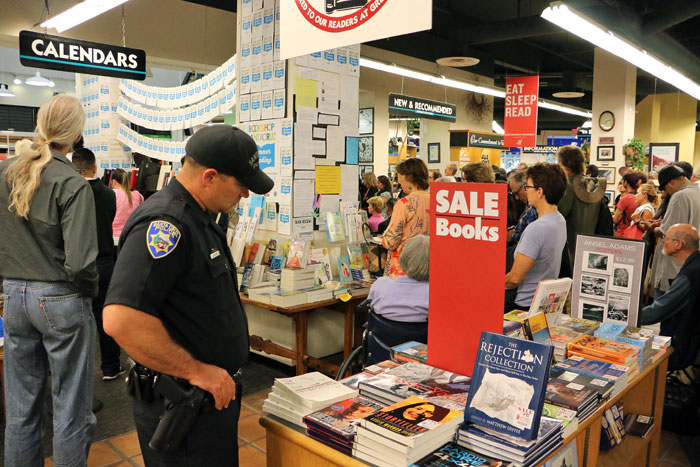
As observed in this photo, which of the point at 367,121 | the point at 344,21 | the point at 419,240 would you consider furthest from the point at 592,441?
the point at 367,121

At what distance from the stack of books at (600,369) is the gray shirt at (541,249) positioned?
876 millimetres

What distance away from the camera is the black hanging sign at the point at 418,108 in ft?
30.1

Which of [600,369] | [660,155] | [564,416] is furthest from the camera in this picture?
[660,155]

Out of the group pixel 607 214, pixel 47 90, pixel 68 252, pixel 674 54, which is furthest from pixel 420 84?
pixel 47 90

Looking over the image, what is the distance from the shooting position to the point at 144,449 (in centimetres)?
175

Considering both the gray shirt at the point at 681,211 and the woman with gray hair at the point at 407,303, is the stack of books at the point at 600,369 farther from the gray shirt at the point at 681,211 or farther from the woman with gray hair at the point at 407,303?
the gray shirt at the point at 681,211

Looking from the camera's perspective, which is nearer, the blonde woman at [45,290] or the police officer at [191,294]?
the police officer at [191,294]

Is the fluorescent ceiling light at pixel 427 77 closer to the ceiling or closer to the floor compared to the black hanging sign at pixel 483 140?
closer to the ceiling

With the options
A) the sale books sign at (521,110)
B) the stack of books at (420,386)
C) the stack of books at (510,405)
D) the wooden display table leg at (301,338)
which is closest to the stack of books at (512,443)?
the stack of books at (510,405)

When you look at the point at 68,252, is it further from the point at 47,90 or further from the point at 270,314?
the point at 47,90

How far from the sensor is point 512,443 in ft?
5.14

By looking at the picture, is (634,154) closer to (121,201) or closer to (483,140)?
(483,140)

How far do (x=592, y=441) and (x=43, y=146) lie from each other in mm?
2593

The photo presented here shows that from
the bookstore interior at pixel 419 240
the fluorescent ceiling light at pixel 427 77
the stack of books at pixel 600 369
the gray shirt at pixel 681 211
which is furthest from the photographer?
the fluorescent ceiling light at pixel 427 77
